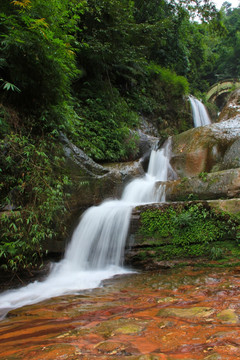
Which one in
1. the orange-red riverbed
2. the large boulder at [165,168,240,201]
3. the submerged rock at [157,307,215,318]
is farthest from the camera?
the large boulder at [165,168,240,201]

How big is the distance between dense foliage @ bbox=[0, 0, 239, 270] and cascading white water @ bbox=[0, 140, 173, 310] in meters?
0.53

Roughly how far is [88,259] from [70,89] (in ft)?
15.7

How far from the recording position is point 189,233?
15.0 feet

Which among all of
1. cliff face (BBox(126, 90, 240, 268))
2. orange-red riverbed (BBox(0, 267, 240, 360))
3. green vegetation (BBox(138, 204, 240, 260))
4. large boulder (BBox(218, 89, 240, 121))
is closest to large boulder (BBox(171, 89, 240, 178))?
large boulder (BBox(218, 89, 240, 121))

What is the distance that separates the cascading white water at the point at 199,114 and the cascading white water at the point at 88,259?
9.77 meters

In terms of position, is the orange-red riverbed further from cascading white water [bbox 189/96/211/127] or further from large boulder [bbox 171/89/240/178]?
cascading white water [bbox 189/96/211/127]

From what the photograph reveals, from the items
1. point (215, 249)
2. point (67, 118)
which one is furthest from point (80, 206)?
point (215, 249)

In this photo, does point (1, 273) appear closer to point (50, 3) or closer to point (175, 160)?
point (50, 3)

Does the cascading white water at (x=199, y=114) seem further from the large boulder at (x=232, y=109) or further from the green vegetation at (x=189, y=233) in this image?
the green vegetation at (x=189, y=233)

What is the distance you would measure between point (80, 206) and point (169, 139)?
5344 millimetres

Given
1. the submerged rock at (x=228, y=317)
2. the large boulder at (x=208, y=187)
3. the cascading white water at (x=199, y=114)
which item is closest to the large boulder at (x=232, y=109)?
the cascading white water at (x=199, y=114)

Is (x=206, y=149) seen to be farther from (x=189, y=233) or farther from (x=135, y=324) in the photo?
(x=135, y=324)

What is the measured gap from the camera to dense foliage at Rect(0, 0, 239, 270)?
4172mm

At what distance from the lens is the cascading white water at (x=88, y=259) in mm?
3675
